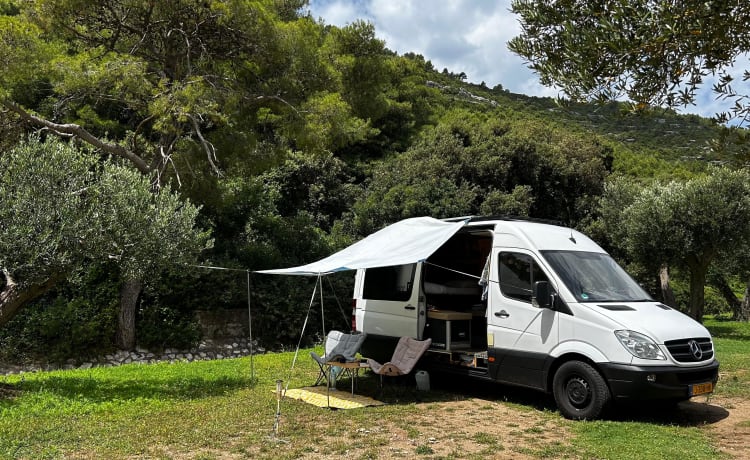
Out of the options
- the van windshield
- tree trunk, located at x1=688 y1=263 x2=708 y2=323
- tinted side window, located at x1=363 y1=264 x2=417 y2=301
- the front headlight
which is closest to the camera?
the front headlight

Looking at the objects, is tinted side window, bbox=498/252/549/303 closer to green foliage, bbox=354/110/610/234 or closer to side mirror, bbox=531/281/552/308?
side mirror, bbox=531/281/552/308

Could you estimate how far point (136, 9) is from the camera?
1323 centimetres

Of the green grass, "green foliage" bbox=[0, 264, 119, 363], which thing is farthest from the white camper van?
"green foliage" bbox=[0, 264, 119, 363]

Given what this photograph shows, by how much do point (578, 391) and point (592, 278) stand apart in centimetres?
152

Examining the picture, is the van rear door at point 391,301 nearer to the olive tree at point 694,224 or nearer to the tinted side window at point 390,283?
the tinted side window at point 390,283

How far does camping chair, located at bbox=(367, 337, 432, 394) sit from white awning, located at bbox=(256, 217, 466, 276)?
1.33 meters

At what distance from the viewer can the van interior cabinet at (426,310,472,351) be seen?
8547mm

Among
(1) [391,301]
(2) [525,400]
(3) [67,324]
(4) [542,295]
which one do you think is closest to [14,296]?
(3) [67,324]

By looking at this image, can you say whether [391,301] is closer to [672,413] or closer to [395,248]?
[395,248]

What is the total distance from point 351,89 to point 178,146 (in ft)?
17.4

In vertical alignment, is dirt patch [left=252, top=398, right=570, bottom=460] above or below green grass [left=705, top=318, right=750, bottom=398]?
below

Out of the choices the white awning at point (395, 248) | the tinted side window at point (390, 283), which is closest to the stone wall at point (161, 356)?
the tinted side window at point (390, 283)

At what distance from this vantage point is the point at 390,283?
9.41 metres

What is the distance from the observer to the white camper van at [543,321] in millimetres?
6398
